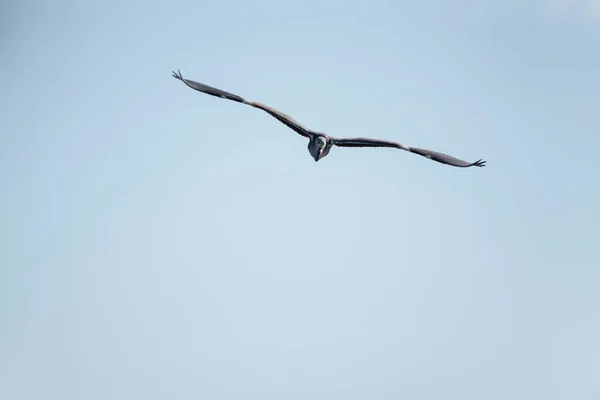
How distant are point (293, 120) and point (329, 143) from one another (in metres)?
2.36

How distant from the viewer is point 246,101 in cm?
4225

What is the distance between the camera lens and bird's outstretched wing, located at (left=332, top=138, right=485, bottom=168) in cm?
4159

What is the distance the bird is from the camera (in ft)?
135

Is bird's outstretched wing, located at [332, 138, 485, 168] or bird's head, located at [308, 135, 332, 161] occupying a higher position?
bird's outstretched wing, located at [332, 138, 485, 168]

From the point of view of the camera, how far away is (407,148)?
43.2 metres

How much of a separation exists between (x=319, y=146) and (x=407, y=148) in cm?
559

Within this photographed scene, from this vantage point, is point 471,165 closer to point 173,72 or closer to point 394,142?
point 394,142

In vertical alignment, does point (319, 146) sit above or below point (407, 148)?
below

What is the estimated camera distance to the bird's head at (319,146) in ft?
134

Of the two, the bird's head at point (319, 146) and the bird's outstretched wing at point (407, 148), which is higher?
the bird's outstretched wing at point (407, 148)

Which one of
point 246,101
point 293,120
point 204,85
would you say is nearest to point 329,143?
point 293,120

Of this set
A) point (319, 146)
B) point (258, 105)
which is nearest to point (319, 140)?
point (319, 146)

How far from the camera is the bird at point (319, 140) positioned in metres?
41.2

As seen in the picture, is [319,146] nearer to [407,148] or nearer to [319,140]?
[319,140]
